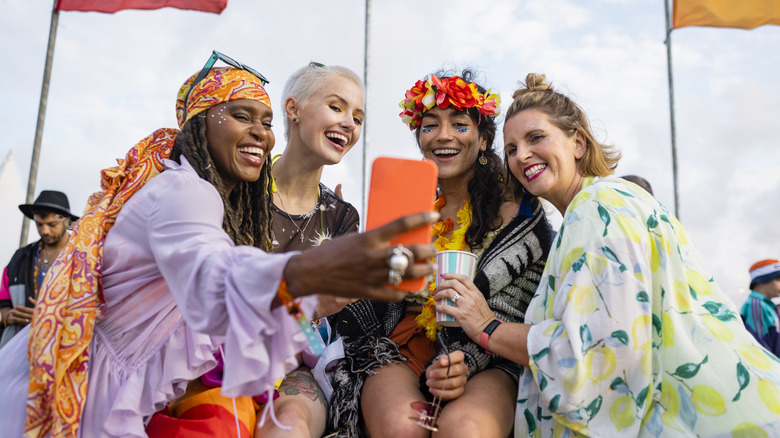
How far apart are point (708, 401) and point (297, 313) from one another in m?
1.68

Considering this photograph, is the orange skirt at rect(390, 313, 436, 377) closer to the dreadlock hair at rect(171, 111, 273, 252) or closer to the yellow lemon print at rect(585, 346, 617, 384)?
the dreadlock hair at rect(171, 111, 273, 252)

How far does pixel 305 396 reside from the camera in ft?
9.21

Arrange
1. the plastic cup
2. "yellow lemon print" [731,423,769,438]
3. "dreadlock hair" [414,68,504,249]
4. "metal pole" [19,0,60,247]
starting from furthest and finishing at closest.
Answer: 1. "metal pole" [19,0,60,247]
2. "dreadlock hair" [414,68,504,249]
3. the plastic cup
4. "yellow lemon print" [731,423,769,438]

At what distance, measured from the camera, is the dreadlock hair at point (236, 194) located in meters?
2.26

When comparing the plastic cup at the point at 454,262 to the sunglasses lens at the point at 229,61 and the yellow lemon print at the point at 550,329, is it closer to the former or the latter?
the yellow lemon print at the point at 550,329

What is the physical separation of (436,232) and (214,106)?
60.7 inches

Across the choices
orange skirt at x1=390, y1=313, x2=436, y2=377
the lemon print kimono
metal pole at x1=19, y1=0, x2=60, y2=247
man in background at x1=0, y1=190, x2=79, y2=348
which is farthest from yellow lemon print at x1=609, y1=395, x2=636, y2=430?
metal pole at x1=19, y1=0, x2=60, y2=247

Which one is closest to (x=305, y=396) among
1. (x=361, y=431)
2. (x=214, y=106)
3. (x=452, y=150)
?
(x=361, y=431)

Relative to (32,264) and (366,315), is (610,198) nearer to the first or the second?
(366,315)

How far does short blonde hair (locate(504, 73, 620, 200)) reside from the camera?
302 cm

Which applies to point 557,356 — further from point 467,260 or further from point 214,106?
point 214,106

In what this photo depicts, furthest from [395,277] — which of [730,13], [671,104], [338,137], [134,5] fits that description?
[671,104]

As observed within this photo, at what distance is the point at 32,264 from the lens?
20.5 feet

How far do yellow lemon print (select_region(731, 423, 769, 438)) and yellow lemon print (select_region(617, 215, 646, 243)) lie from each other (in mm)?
764
